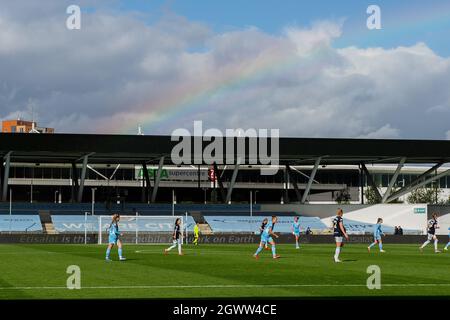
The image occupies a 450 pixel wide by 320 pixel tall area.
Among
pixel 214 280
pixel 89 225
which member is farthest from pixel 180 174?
pixel 214 280

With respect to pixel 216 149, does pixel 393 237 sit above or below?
below

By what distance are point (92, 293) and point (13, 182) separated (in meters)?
116

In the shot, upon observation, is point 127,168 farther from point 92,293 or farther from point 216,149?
point 92,293

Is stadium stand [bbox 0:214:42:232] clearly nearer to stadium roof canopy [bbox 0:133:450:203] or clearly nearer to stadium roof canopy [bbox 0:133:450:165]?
stadium roof canopy [bbox 0:133:450:203]

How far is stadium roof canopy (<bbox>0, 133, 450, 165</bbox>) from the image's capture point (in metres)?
82.4

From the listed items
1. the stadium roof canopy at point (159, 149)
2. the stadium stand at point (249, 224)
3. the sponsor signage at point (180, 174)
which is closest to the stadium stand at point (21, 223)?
the stadium roof canopy at point (159, 149)

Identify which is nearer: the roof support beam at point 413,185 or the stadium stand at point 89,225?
the stadium stand at point 89,225

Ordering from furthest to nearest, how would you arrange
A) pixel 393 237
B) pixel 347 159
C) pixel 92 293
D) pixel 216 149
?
pixel 347 159
pixel 216 149
pixel 393 237
pixel 92 293

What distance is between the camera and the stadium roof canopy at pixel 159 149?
82.4 meters

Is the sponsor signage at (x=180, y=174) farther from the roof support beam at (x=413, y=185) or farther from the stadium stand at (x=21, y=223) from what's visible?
the stadium stand at (x=21, y=223)

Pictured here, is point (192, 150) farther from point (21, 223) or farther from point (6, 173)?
point (6, 173)
